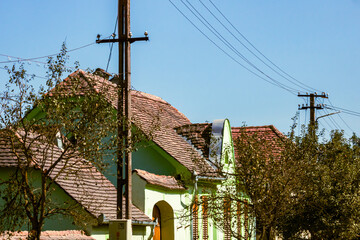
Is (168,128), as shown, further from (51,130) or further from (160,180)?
(51,130)

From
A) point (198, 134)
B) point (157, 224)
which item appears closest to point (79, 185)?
point (157, 224)

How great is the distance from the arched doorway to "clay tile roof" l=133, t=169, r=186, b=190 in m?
0.75

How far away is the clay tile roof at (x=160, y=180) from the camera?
70.1 feet

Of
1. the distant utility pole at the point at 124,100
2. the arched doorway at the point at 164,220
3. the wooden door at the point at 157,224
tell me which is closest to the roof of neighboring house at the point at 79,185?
the distant utility pole at the point at 124,100

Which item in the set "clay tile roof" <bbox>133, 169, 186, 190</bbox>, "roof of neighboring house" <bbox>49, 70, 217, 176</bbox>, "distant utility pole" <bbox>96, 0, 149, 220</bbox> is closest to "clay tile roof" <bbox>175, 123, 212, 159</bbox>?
"roof of neighboring house" <bbox>49, 70, 217, 176</bbox>

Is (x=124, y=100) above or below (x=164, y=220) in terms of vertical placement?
above

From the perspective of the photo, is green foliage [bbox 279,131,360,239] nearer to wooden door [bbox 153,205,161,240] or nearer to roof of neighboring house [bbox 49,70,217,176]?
roof of neighboring house [bbox 49,70,217,176]

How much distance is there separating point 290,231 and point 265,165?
744 cm

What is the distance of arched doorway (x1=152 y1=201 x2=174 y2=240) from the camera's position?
921 inches

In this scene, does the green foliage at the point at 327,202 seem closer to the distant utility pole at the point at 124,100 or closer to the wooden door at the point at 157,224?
the wooden door at the point at 157,224

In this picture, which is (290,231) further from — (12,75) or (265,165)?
(12,75)

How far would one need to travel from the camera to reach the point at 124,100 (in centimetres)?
1683

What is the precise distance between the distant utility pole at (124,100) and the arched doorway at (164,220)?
6899 mm

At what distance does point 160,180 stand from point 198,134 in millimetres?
5884
